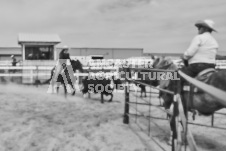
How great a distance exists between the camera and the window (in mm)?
18531

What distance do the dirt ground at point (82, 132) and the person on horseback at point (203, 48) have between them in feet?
4.60

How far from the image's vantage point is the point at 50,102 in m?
9.66

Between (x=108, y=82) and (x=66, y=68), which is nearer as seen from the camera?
(x=108, y=82)

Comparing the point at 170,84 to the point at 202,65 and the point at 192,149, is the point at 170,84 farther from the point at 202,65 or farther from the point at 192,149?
the point at 192,149

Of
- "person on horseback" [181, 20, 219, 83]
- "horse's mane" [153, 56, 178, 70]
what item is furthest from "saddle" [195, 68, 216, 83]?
"horse's mane" [153, 56, 178, 70]

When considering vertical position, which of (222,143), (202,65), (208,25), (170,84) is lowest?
(222,143)

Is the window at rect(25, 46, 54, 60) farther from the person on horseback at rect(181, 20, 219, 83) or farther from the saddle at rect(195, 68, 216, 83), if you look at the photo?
the saddle at rect(195, 68, 216, 83)

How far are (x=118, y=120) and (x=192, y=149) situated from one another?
471 centimetres

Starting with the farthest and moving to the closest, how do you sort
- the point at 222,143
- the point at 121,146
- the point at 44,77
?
the point at 44,77 < the point at 222,143 < the point at 121,146

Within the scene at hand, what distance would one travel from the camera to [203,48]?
479 cm

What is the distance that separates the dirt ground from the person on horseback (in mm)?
1401

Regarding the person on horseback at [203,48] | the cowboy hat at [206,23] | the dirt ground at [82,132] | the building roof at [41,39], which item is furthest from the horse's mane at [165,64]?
the building roof at [41,39]

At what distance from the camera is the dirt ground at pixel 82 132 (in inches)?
191

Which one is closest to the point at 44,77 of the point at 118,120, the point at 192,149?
the point at 118,120
